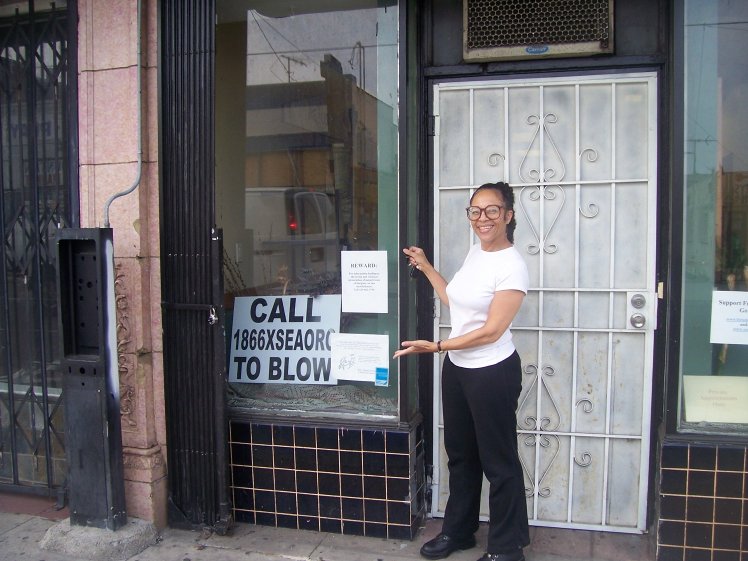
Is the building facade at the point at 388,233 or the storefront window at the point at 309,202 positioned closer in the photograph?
the building facade at the point at 388,233

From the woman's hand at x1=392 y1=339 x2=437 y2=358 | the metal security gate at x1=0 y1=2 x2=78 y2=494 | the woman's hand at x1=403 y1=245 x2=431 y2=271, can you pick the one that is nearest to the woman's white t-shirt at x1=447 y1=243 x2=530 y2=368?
the woman's hand at x1=392 y1=339 x2=437 y2=358

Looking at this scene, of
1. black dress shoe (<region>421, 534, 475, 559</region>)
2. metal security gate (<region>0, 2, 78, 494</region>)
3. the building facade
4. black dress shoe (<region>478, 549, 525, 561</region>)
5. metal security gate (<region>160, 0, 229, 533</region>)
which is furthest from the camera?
metal security gate (<region>0, 2, 78, 494</region>)

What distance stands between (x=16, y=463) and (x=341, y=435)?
2.40 m

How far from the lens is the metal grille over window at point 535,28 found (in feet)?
11.9

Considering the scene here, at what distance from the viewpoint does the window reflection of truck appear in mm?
4125

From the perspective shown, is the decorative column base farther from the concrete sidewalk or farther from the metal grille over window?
the metal grille over window

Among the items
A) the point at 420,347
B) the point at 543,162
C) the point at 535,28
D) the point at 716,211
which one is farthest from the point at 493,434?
the point at 535,28

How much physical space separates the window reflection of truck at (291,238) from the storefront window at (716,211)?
201 centimetres

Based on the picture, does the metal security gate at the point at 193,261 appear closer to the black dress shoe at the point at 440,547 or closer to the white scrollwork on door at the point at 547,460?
the black dress shoe at the point at 440,547

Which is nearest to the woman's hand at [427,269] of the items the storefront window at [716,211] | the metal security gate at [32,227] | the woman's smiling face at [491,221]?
the woman's smiling face at [491,221]

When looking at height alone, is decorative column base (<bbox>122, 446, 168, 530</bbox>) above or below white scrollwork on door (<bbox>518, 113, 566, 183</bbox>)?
below

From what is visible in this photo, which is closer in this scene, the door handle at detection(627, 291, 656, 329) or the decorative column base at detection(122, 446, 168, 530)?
the door handle at detection(627, 291, 656, 329)

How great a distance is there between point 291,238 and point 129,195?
3.27 feet

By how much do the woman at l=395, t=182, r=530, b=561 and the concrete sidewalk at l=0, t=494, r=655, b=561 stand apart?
41 cm
